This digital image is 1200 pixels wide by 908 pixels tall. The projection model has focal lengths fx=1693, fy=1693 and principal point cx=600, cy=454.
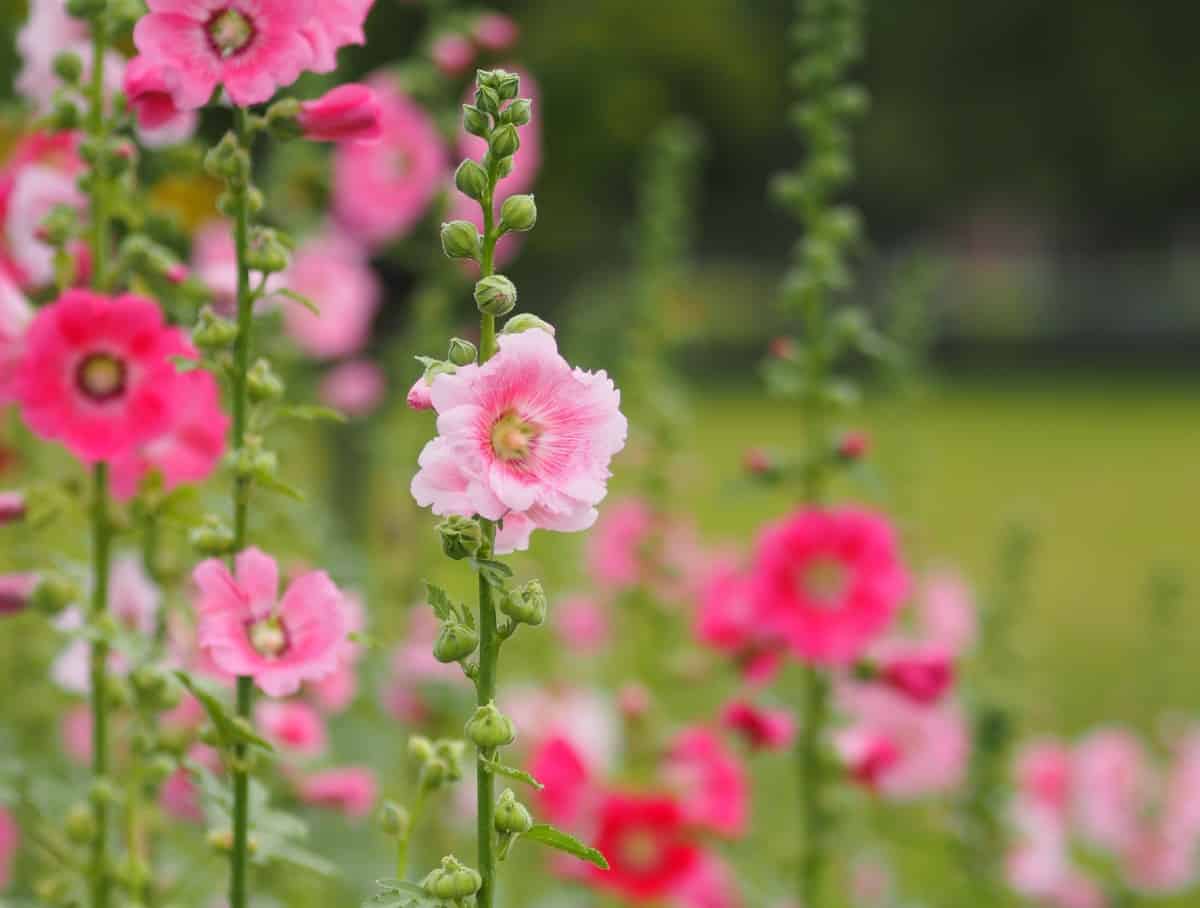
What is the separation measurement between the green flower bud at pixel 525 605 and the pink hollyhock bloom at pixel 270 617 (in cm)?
26

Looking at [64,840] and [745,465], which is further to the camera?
[745,465]

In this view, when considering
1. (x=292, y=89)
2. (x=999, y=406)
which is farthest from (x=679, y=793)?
(x=999, y=406)

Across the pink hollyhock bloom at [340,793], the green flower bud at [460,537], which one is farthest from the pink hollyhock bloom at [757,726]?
the green flower bud at [460,537]

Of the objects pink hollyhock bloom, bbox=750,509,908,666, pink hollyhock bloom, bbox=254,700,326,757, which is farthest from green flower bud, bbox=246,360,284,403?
pink hollyhock bloom, bbox=750,509,908,666

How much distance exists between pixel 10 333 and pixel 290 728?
27.5 inches

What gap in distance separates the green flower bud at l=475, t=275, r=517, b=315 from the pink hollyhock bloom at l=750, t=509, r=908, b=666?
4.20ft

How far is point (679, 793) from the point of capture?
2.65 metres

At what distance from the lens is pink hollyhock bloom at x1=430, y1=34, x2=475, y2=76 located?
3.04 metres

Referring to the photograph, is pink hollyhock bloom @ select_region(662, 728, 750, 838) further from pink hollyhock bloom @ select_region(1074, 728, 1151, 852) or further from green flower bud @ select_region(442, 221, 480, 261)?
green flower bud @ select_region(442, 221, 480, 261)

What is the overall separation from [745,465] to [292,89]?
0.96 metres

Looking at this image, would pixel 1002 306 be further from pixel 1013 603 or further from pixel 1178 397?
pixel 1013 603

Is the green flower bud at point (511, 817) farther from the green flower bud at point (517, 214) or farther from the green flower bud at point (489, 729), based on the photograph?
the green flower bud at point (517, 214)

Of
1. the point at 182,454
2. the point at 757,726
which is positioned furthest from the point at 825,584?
the point at 182,454

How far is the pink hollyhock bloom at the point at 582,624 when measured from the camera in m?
3.83
